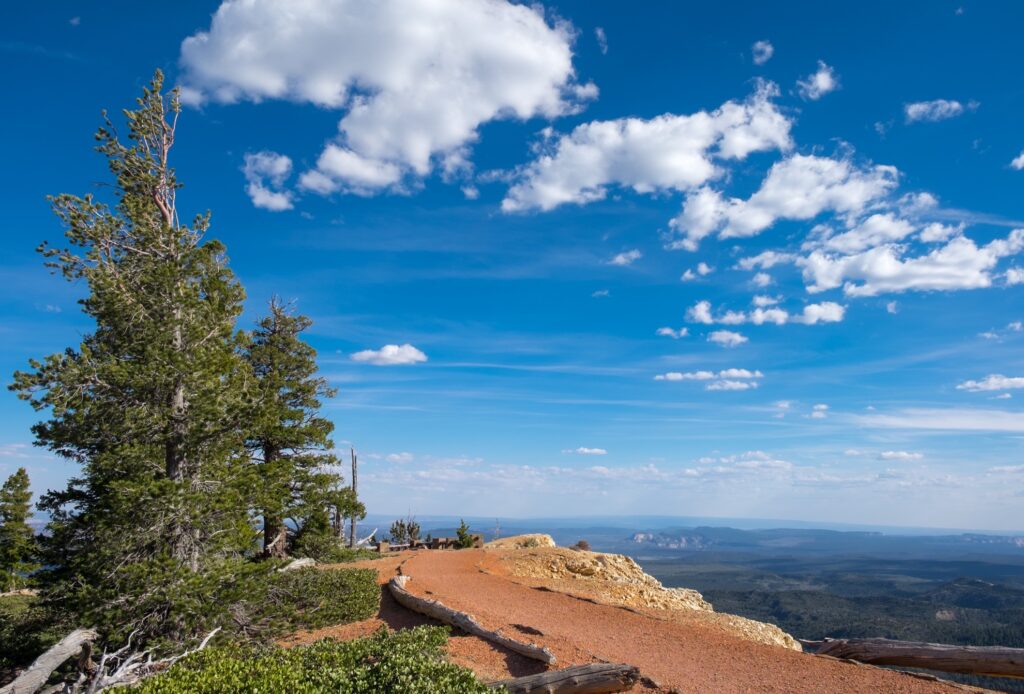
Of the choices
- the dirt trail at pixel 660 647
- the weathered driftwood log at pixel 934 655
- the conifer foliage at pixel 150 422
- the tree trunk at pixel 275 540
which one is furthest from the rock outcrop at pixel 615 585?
the conifer foliage at pixel 150 422

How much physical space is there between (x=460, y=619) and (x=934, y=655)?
35.5 ft

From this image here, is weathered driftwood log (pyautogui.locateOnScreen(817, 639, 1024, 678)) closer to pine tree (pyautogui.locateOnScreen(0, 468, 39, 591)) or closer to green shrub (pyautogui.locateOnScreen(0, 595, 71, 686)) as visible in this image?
green shrub (pyautogui.locateOnScreen(0, 595, 71, 686))

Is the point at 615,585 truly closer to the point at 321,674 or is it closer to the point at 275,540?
the point at 275,540

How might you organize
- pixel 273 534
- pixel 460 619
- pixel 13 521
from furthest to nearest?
pixel 13 521 < pixel 273 534 < pixel 460 619

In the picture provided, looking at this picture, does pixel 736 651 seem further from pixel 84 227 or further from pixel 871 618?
pixel 871 618

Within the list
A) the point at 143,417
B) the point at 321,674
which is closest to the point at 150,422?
the point at 143,417

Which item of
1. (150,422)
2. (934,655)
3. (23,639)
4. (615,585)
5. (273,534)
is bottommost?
(615,585)

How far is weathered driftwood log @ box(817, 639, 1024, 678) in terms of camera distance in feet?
35.4

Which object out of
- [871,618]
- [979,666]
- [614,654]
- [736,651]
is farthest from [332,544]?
[871,618]

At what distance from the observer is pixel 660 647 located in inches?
539

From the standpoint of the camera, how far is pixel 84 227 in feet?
41.3

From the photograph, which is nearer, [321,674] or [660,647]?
[321,674]

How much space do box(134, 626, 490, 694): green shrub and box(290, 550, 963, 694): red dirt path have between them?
8.35ft

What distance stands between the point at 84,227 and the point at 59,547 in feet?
23.6
